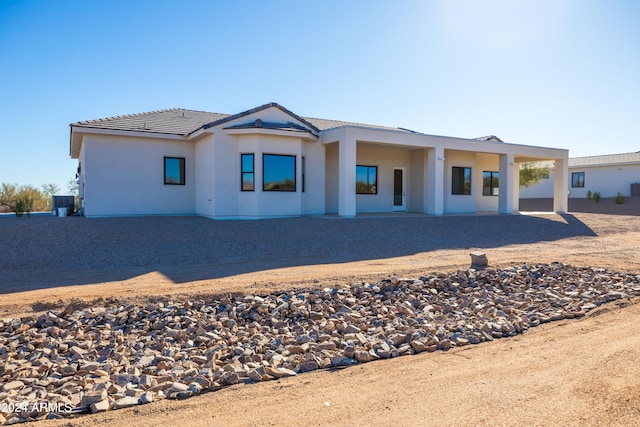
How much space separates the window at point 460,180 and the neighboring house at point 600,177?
Result: 19823mm

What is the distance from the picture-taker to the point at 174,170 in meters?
19.5

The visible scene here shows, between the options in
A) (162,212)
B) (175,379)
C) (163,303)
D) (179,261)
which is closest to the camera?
(175,379)

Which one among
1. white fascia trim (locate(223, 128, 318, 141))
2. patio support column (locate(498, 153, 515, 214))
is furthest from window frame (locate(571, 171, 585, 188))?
white fascia trim (locate(223, 128, 318, 141))

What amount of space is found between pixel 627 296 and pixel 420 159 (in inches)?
611

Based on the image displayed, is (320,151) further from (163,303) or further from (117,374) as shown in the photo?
(117,374)

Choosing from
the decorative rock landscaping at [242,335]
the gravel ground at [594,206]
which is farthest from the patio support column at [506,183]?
the decorative rock landscaping at [242,335]

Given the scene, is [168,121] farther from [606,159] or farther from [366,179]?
[606,159]

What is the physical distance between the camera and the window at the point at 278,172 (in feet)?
58.6

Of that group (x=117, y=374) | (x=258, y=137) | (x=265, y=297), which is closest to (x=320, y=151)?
(x=258, y=137)

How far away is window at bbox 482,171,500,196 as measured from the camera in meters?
26.7

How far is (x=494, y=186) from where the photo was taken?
27219 mm

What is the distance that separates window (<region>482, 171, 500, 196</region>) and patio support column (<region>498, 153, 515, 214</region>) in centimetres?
266

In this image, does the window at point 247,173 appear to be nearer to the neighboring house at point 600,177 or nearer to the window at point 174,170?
the window at point 174,170

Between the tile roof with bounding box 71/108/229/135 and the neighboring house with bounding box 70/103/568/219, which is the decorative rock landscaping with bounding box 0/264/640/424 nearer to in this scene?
the neighboring house with bounding box 70/103/568/219
